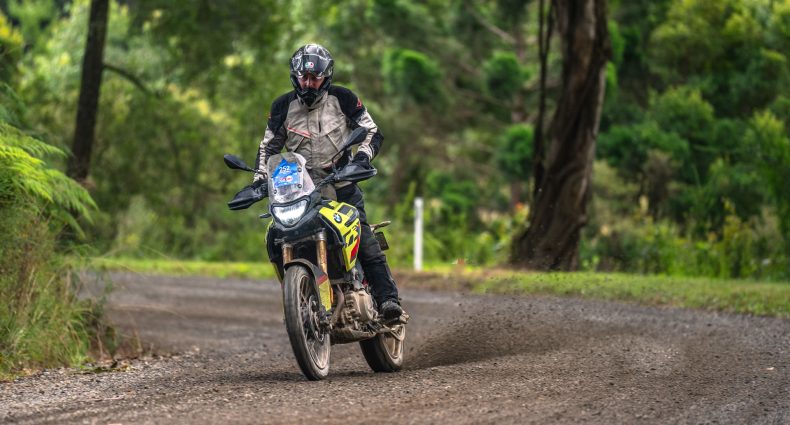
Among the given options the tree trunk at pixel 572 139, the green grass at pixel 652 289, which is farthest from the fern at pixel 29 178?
the tree trunk at pixel 572 139

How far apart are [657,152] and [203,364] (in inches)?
741

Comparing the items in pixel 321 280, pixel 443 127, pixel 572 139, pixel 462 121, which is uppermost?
pixel 462 121

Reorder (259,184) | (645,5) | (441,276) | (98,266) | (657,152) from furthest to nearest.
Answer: (645,5), (657,152), (441,276), (98,266), (259,184)

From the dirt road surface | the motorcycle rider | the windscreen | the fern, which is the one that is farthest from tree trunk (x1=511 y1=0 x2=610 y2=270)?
the windscreen

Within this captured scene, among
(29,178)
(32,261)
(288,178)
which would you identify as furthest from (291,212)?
(32,261)

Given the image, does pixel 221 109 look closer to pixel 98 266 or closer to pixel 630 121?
pixel 630 121

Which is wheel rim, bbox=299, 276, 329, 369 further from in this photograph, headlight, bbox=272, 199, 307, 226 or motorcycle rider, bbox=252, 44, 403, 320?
motorcycle rider, bbox=252, 44, 403, 320

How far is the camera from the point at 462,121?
40.3 m

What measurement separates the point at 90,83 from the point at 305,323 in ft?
30.0

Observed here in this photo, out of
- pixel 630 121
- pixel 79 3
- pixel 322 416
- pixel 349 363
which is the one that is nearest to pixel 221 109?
pixel 630 121

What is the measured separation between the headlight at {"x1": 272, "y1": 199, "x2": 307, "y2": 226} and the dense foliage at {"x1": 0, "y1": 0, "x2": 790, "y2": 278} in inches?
417

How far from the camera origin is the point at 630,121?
32.6 metres

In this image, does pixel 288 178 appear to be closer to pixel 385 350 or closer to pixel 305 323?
pixel 305 323

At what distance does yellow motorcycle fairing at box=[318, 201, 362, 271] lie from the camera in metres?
9.11
